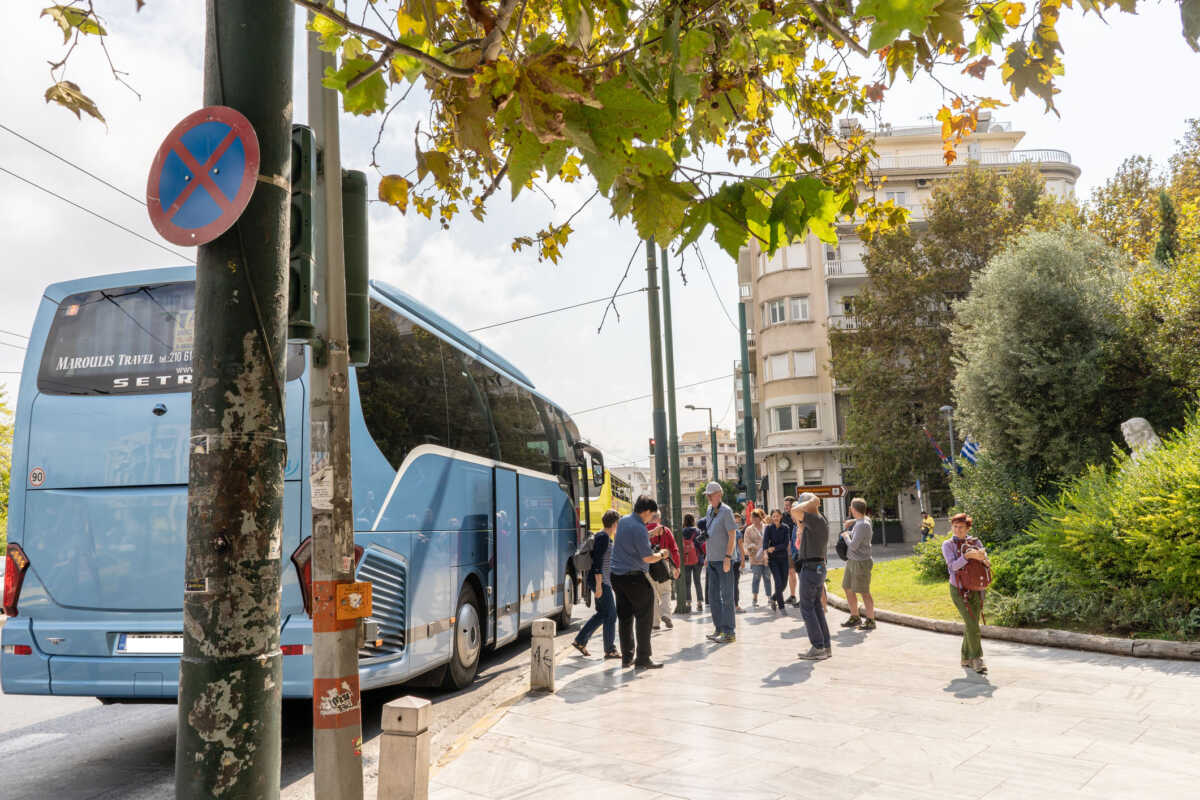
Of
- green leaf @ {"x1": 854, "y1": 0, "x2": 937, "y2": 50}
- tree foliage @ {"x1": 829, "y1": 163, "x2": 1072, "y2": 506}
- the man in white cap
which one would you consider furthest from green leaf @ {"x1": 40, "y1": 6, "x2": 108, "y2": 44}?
tree foliage @ {"x1": 829, "y1": 163, "x2": 1072, "y2": 506}

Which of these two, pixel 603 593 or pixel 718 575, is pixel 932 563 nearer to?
pixel 718 575

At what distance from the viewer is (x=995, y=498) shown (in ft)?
56.5

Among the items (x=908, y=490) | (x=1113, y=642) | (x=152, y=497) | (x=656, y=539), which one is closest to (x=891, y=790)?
(x=152, y=497)

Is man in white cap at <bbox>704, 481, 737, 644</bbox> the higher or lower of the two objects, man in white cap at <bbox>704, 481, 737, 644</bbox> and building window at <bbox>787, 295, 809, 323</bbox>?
the lower

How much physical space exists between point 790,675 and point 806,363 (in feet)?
116

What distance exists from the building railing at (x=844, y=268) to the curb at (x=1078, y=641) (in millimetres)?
33313

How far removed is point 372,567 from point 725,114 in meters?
4.56

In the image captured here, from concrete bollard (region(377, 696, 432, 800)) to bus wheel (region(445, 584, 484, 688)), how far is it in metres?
4.20

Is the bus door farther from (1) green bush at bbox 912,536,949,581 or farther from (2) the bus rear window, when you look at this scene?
(1) green bush at bbox 912,536,949,581

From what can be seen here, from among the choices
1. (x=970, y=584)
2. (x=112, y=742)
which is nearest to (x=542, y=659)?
(x=112, y=742)

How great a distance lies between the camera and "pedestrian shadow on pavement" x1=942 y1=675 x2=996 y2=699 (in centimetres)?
745

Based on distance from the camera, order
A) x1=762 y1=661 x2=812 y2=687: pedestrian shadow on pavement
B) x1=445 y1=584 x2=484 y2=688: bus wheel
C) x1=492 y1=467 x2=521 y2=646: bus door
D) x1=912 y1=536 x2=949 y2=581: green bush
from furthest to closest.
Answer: x1=912 y1=536 x2=949 y2=581: green bush → x1=492 y1=467 x2=521 y2=646: bus door → x1=445 y1=584 x2=484 y2=688: bus wheel → x1=762 y1=661 x2=812 y2=687: pedestrian shadow on pavement

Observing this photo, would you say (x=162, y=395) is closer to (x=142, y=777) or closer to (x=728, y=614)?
(x=142, y=777)

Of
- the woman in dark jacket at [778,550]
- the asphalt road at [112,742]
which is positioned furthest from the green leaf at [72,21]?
the woman in dark jacket at [778,550]
